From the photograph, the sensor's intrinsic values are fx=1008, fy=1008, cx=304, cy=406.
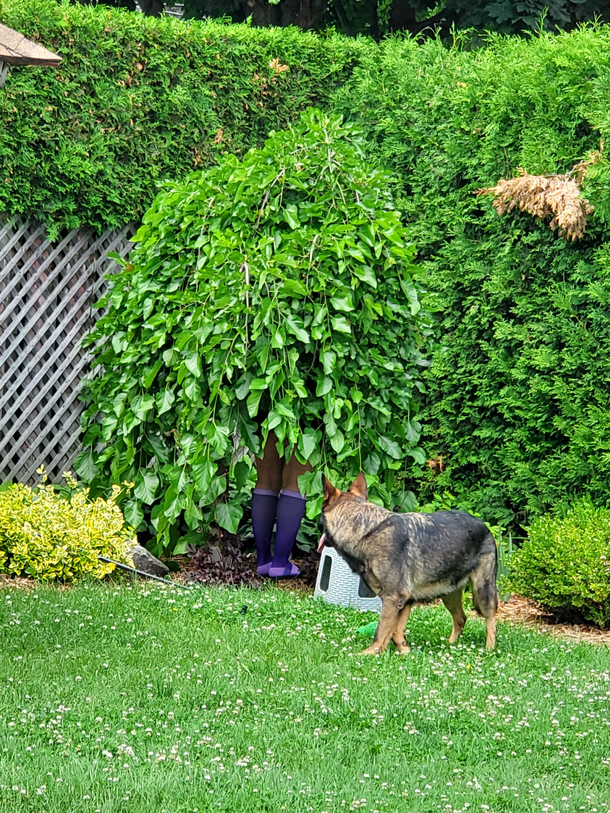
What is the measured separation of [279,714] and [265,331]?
2647 mm

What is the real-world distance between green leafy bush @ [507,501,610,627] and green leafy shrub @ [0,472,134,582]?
7.66 ft

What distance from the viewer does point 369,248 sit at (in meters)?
5.94

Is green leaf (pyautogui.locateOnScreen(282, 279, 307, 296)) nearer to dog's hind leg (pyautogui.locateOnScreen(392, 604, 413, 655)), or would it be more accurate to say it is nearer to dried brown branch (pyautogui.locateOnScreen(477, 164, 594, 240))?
dried brown branch (pyautogui.locateOnScreen(477, 164, 594, 240))

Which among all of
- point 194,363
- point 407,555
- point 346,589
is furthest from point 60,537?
point 407,555

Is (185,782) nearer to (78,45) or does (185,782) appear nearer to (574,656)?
(574,656)

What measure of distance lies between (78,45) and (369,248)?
2581 millimetres

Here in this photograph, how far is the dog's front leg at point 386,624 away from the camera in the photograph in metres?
4.53

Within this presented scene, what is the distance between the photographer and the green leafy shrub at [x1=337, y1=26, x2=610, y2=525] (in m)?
5.90

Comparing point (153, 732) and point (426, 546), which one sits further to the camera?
→ point (426, 546)

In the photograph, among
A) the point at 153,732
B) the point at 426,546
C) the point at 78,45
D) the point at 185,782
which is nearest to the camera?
the point at 185,782

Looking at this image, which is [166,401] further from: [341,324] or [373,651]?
[373,651]

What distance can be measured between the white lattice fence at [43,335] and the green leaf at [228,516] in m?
1.70

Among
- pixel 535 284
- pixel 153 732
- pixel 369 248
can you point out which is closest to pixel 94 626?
pixel 153 732

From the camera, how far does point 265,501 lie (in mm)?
6141
